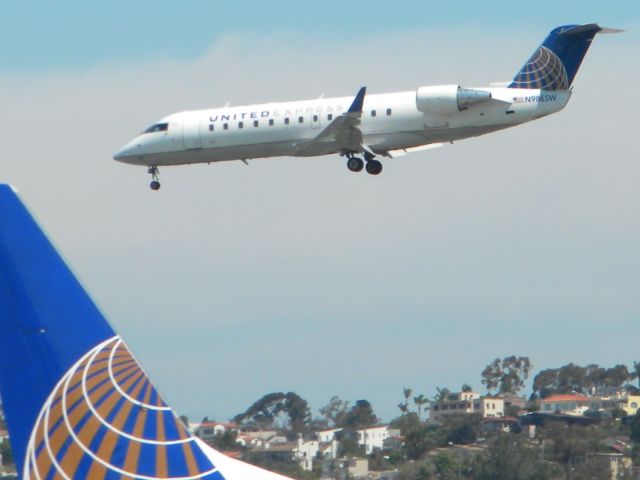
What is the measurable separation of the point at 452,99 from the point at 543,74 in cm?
410

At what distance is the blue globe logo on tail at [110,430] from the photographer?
12109 millimetres

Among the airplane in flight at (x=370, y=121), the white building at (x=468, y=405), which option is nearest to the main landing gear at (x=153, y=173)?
the airplane in flight at (x=370, y=121)

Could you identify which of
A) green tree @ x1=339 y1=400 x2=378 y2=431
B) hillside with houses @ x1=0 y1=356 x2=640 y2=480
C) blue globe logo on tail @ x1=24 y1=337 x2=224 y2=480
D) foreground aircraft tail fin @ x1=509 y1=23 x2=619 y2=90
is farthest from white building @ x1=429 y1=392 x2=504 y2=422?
blue globe logo on tail @ x1=24 y1=337 x2=224 y2=480

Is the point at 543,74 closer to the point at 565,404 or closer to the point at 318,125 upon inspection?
the point at 318,125

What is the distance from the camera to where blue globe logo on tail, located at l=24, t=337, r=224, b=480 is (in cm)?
1211

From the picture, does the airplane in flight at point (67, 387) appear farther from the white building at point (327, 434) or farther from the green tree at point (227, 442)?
the white building at point (327, 434)

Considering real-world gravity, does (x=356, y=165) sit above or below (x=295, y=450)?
above

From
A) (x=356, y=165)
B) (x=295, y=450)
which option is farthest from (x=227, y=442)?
(x=356, y=165)

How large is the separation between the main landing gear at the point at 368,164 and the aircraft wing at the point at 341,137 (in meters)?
0.28

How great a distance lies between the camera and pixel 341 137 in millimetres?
46125

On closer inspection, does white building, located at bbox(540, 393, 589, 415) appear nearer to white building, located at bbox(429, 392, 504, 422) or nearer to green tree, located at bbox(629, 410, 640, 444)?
white building, located at bbox(429, 392, 504, 422)

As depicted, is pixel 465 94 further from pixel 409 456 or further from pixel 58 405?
pixel 58 405

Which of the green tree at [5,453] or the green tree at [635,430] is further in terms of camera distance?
the green tree at [635,430]

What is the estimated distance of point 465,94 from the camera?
43938 millimetres
